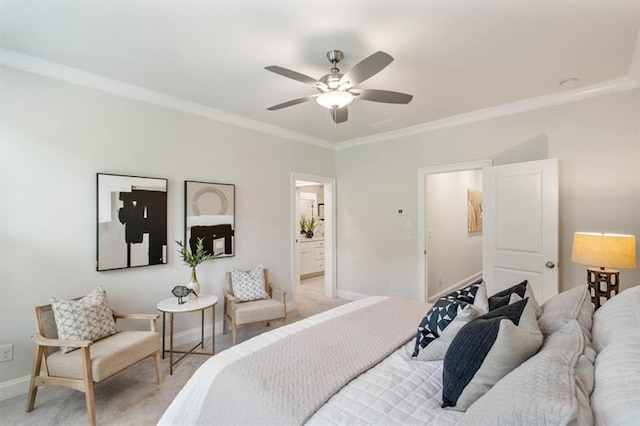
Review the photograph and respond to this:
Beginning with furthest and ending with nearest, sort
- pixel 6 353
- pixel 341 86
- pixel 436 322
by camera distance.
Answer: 1. pixel 6 353
2. pixel 341 86
3. pixel 436 322

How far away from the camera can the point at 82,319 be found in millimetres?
2205

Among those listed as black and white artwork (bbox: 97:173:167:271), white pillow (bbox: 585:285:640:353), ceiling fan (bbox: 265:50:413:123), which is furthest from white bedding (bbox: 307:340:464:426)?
black and white artwork (bbox: 97:173:167:271)

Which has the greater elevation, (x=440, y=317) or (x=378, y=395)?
(x=440, y=317)

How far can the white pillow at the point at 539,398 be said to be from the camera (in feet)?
2.36

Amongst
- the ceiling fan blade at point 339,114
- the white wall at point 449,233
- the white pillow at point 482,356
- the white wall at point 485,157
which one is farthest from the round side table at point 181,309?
the white wall at point 449,233

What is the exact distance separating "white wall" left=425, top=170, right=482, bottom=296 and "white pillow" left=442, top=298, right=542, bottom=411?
3.20 m

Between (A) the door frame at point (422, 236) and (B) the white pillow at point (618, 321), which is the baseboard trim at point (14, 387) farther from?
(A) the door frame at point (422, 236)

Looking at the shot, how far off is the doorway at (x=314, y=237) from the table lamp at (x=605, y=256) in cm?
325

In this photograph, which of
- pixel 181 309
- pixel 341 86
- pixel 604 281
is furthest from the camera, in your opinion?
pixel 181 309

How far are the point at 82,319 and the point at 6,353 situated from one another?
72cm

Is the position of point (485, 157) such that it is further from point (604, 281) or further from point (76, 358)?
point (76, 358)

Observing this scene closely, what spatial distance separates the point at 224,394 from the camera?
4.27 ft

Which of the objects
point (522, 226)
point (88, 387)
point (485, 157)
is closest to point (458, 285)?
point (522, 226)

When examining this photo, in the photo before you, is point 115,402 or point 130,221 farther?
point 130,221
